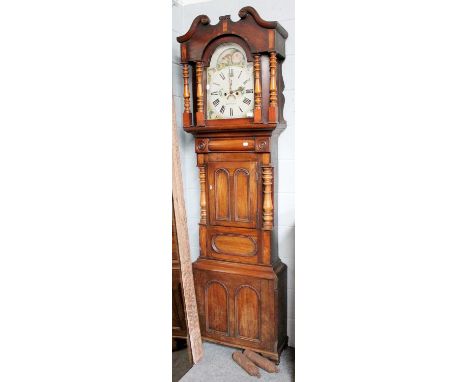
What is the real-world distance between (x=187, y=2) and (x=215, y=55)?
570 mm

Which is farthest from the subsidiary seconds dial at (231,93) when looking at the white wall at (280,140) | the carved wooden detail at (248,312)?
the carved wooden detail at (248,312)

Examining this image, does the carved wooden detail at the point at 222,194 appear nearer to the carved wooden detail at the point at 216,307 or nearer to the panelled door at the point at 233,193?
the panelled door at the point at 233,193

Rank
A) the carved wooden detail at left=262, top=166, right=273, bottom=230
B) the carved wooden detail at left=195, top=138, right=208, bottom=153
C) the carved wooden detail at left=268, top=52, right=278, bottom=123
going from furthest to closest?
the carved wooden detail at left=195, top=138, right=208, bottom=153, the carved wooden detail at left=262, top=166, right=273, bottom=230, the carved wooden detail at left=268, top=52, right=278, bottom=123

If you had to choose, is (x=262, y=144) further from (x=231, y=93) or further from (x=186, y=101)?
(x=186, y=101)

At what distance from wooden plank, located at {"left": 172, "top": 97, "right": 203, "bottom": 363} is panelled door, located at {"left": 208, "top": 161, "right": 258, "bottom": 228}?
0.17 meters

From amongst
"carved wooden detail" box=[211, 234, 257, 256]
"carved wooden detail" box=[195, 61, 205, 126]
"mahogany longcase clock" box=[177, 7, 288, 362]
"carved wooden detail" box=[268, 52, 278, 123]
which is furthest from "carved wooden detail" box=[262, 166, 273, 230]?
"carved wooden detail" box=[195, 61, 205, 126]

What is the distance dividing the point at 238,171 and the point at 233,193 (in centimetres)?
12

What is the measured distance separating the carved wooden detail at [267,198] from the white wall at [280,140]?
0.19 m

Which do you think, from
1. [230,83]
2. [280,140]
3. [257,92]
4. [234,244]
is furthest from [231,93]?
[234,244]

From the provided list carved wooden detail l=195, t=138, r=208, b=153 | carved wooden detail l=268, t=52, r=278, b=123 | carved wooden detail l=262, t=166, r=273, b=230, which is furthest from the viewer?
carved wooden detail l=195, t=138, r=208, b=153

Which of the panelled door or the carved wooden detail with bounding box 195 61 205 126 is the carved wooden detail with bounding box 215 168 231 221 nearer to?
the panelled door

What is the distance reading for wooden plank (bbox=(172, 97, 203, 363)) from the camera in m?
2.30

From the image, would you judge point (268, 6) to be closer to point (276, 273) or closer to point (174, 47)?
point (174, 47)

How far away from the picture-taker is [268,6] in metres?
2.36
